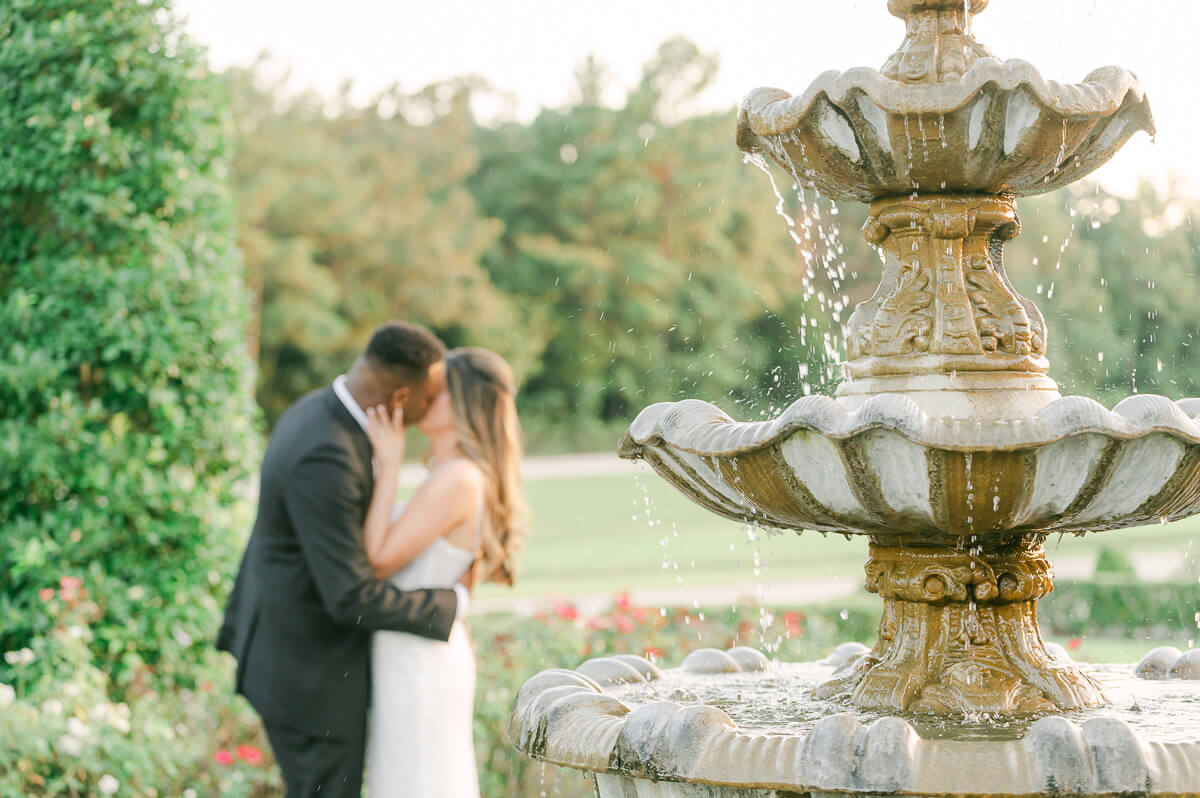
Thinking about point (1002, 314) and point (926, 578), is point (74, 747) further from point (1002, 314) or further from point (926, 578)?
point (1002, 314)

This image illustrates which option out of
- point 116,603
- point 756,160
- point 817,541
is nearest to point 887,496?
point 756,160

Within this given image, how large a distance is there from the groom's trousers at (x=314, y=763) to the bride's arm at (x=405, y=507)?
53 centimetres

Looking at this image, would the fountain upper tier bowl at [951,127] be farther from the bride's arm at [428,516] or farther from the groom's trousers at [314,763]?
the groom's trousers at [314,763]

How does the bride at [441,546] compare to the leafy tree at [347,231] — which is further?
the leafy tree at [347,231]

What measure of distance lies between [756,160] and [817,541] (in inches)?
621

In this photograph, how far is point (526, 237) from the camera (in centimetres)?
3506

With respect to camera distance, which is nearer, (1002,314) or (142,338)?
(1002,314)

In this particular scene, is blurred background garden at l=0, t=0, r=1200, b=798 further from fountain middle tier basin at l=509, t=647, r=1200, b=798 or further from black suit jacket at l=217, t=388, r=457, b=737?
black suit jacket at l=217, t=388, r=457, b=737

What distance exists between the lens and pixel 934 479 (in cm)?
238

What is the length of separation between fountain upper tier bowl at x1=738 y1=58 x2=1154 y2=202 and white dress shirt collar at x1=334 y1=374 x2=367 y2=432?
150 centimetres

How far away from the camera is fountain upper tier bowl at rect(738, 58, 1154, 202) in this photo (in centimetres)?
252

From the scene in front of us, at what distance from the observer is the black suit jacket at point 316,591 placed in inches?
142

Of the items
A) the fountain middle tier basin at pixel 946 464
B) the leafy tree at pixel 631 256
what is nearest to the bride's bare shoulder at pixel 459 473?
the fountain middle tier basin at pixel 946 464

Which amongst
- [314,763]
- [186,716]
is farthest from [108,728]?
[314,763]
